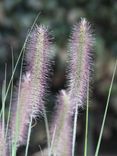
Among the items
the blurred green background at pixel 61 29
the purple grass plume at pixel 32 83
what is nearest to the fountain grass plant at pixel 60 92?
the purple grass plume at pixel 32 83

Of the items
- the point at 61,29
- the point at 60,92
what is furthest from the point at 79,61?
the point at 61,29

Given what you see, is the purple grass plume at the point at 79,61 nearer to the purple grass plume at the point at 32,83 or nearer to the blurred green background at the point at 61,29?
the purple grass plume at the point at 32,83

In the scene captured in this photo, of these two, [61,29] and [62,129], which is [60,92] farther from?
[61,29]

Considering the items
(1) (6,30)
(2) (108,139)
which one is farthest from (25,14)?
(2) (108,139)

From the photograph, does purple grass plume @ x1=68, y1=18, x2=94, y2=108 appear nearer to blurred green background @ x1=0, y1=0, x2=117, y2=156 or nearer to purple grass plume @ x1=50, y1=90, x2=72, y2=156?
purple grass plume @ x1=50, y1=90, x2=72, y2=156

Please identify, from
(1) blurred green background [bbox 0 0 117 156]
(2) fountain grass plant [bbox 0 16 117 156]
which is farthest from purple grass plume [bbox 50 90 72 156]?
(1) blurred green background [bbox 0 0 117 156]
